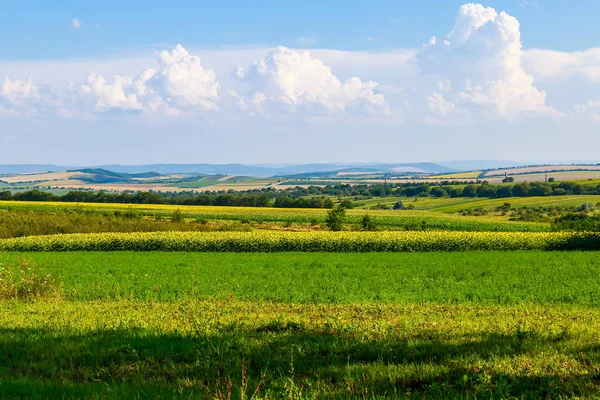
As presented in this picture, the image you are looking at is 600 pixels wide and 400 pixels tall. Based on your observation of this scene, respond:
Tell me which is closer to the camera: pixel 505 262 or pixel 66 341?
pixel 66 341

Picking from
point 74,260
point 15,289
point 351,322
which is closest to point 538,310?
point 351,322

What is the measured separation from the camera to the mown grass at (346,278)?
1650 centimetres

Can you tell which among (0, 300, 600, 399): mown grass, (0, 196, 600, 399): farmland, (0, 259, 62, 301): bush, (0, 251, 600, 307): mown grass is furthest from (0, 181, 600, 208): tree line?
(0, 300, 600, 399): mown grass

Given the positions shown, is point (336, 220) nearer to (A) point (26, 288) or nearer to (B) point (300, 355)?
(A) point (26, 288)

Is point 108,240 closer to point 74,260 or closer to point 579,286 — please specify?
point 74,260

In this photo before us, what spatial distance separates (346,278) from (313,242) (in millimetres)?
17726

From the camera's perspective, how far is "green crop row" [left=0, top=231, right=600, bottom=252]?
3731 centimetres

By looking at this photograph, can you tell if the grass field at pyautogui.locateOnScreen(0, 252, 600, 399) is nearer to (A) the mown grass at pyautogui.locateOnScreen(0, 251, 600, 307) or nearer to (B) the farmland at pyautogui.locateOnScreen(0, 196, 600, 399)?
(B) the farmland at pyautogui.locateOnScreen(0, 196, 600, 399)

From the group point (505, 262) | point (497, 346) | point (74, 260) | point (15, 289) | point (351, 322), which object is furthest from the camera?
point (74, 260)

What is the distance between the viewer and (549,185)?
11681cm

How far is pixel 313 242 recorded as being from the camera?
3925 cm

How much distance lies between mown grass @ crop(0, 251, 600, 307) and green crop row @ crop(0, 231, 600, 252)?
588cm

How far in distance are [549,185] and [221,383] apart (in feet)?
408

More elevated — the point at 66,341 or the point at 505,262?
the point at 66,341
